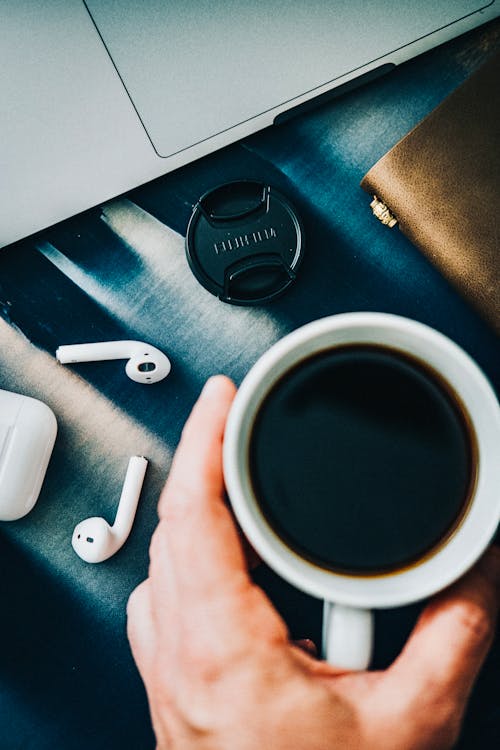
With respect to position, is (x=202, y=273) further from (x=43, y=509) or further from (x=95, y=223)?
(x=43, y=509)

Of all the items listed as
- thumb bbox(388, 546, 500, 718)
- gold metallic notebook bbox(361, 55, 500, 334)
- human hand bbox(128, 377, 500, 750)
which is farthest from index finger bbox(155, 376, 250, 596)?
gold metallic notebook bbox(361, 55, 500, 334)

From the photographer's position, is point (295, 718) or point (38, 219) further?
point (38, 219)

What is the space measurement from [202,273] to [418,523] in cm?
35

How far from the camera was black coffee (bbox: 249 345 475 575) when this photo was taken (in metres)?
0.38

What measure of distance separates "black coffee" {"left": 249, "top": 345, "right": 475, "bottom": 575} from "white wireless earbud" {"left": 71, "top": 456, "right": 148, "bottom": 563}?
0.75 feet

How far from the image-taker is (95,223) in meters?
0.61

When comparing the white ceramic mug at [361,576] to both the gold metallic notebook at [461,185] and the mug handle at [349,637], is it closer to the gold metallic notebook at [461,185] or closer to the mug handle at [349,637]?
the mug handle at [349,637]

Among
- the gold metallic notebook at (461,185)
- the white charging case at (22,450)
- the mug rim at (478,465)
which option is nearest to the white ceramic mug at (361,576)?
the mug rim at (478,465)

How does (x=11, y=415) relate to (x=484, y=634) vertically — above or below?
above

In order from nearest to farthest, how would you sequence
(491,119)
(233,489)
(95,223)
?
(233,489)
(491,119)
(95,223)

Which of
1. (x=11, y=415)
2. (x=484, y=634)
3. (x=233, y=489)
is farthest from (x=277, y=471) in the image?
(x=11, y=415)

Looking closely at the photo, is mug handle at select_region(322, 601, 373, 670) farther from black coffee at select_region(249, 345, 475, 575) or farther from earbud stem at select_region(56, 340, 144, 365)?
earbud stem at select_region(56, 340, 144, 365)

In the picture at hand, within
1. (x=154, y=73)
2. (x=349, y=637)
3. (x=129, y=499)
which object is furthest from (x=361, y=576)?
(x=154, y=73)

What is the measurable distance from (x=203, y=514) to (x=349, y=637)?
0.42 feet
